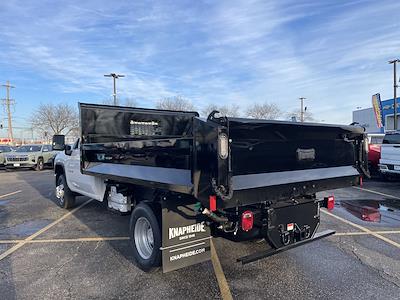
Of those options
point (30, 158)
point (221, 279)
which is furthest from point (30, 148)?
point (221, 279)

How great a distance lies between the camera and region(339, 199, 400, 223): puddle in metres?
7.26

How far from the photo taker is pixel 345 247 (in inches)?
205

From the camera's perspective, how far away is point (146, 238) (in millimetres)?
4508

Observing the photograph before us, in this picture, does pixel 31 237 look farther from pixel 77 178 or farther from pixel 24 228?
pixel 77 178

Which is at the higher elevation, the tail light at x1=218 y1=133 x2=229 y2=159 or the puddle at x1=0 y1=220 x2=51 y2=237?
the tail light at x1=218 y1=133 x2=229 y2=159

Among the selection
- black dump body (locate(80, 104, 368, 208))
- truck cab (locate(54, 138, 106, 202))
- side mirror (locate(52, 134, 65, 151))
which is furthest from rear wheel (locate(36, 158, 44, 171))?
black dump body (locate(80, 104, 368, 208))

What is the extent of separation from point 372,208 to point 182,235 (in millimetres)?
6163

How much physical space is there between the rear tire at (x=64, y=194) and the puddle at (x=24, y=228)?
107 centimetres

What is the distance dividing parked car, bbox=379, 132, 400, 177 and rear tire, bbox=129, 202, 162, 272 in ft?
33.9

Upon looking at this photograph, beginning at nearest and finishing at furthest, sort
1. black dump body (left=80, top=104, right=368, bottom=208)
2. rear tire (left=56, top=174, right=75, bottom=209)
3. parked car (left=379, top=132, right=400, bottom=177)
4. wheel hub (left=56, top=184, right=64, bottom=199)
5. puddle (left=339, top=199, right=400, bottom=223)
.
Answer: black dump body (left=80, top=104, right=368, bottom=208)
puddle (left=339, top=199, right=400, bottom=223)
rear tire (left=56, top=174, right=75, bottom=209)
wheel hub (left=56, top=184, right=64, bottom=199)
parked car (left=379, top=132, right=400, bottom=177)

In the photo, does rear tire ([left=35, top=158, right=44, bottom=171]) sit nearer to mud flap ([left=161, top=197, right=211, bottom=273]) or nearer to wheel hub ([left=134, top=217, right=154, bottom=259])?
wheel hub ([left=134, top=217, right=154, bottom=259])

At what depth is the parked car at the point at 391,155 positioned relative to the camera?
37.7 feet

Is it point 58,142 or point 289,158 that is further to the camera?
point 58,142

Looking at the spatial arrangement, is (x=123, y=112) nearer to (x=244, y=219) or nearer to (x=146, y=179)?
(x=146, y=179)
